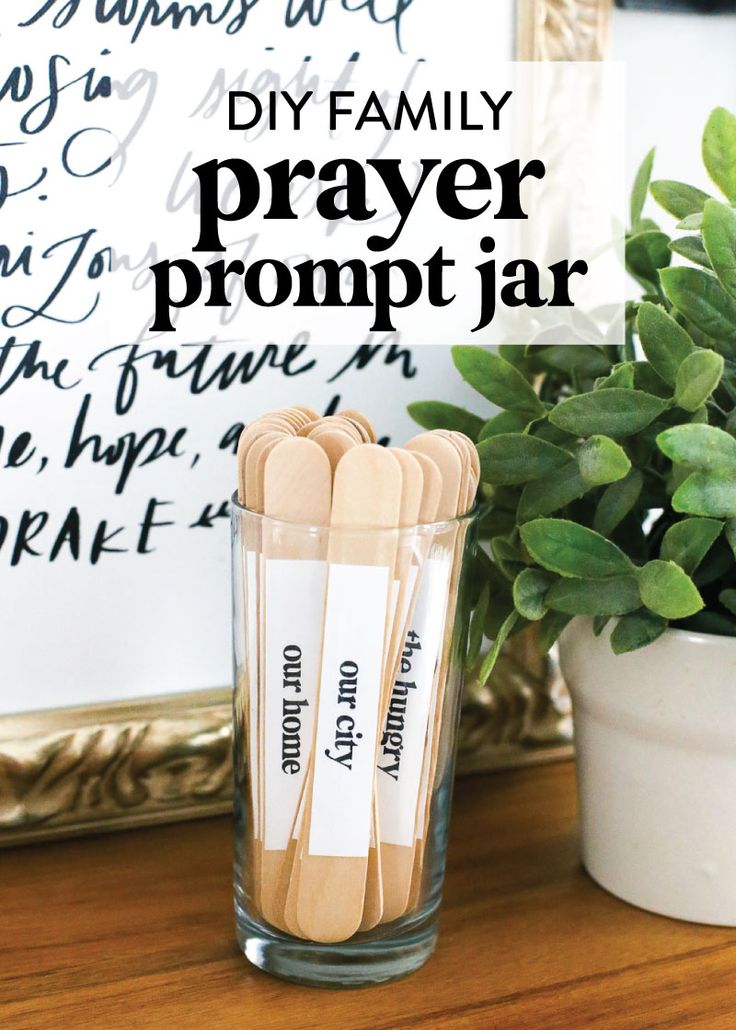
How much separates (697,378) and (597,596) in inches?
4.1

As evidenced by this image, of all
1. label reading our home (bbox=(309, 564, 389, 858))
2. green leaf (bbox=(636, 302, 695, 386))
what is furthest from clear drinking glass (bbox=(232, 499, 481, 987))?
green leaf (bbox=(636, 302, 695, 386))

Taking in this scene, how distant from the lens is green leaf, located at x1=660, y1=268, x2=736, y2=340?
0.48 m

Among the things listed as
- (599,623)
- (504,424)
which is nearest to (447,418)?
(504,424)

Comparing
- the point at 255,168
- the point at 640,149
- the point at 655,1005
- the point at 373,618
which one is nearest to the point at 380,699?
the point at 373,618

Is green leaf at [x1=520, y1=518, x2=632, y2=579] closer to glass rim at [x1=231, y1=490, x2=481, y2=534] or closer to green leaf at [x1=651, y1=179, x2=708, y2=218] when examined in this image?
glass rim at [x1=231, y1=490, x2=481, y2=534]

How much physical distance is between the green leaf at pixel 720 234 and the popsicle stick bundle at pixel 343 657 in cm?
13

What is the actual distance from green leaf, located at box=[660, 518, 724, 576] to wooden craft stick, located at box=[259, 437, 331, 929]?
15 centimetres

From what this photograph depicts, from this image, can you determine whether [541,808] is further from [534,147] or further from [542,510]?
[534,147]

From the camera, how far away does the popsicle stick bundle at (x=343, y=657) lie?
1.42 ft

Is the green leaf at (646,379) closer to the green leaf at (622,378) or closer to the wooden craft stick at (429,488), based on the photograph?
the green leaf at (622,378)

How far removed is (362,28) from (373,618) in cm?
33

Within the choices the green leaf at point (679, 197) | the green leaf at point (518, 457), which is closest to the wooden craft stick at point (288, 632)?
the green leaf at point (518, 457)

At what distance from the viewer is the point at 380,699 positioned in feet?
1.47

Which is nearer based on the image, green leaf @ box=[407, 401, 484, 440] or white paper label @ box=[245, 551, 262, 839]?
white paper label @ box=[245, 551, 262, 839]
